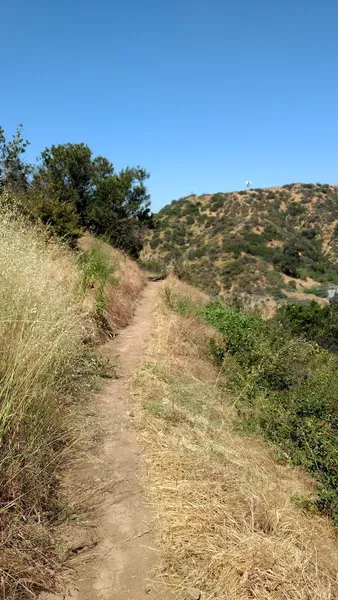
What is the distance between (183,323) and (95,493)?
5.39 metres

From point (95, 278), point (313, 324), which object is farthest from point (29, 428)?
point (313, 324)

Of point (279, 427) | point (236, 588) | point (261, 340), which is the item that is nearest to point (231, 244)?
point (261, 340)

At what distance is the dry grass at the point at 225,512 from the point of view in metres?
1.98

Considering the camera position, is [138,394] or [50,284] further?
[138,394]

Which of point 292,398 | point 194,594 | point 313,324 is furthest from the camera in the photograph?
point 313,324

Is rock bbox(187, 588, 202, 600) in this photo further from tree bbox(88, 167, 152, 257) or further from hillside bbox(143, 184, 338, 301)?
hillside bbox(143, 184, 338, 301)

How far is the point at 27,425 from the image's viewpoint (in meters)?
2.34

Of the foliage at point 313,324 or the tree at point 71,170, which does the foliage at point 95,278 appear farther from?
the tree at point 71,170

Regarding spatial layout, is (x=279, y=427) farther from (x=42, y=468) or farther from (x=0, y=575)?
(x=0, y=575)

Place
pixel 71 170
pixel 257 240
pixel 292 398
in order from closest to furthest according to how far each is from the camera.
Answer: pixel 292 398
pixel 71 170
pixel 257 240

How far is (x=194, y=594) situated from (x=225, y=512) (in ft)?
1.64

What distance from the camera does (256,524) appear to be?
232cm

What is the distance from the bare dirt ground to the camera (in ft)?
6.49

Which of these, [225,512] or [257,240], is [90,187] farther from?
[257,240]
